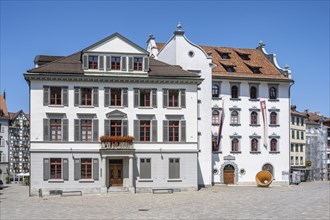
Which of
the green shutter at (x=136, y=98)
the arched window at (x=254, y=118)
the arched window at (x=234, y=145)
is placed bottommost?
the arched window at (x=234, y=145)

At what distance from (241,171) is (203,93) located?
36.0ft

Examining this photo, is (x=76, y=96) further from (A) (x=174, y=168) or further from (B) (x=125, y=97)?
(A) (x=174, y=168)

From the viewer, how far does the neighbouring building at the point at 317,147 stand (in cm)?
9869

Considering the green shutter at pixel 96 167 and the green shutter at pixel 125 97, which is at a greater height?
the green shutter at pixel 125 97

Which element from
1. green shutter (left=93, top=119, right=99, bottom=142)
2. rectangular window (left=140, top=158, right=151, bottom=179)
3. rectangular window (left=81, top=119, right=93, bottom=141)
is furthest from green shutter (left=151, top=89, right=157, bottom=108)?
rectangular window (left=81, top=119, right=93, bottom=141)

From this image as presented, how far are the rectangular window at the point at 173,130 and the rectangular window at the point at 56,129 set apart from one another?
10.6 meters

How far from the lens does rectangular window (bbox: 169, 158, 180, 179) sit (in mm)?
48281

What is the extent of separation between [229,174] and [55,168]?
76.5 feet

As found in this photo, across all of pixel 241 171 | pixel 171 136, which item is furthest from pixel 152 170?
pixel 241 171

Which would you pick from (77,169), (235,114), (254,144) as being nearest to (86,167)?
(77,169)

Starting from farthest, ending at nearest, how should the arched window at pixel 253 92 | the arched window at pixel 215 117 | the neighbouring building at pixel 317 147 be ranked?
Answer: the neighbouring building at pixel 317 147 → the arched window at pixel 253 92 → the arched window at pixel 215 117

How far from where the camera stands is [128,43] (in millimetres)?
48406

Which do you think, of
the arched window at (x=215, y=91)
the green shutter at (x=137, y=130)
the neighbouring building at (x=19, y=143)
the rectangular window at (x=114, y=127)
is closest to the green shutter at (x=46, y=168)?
the rectangular window at (x=114, y=127)

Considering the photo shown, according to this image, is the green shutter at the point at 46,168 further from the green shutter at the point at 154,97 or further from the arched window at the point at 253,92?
the arched window at the point at 253,92
